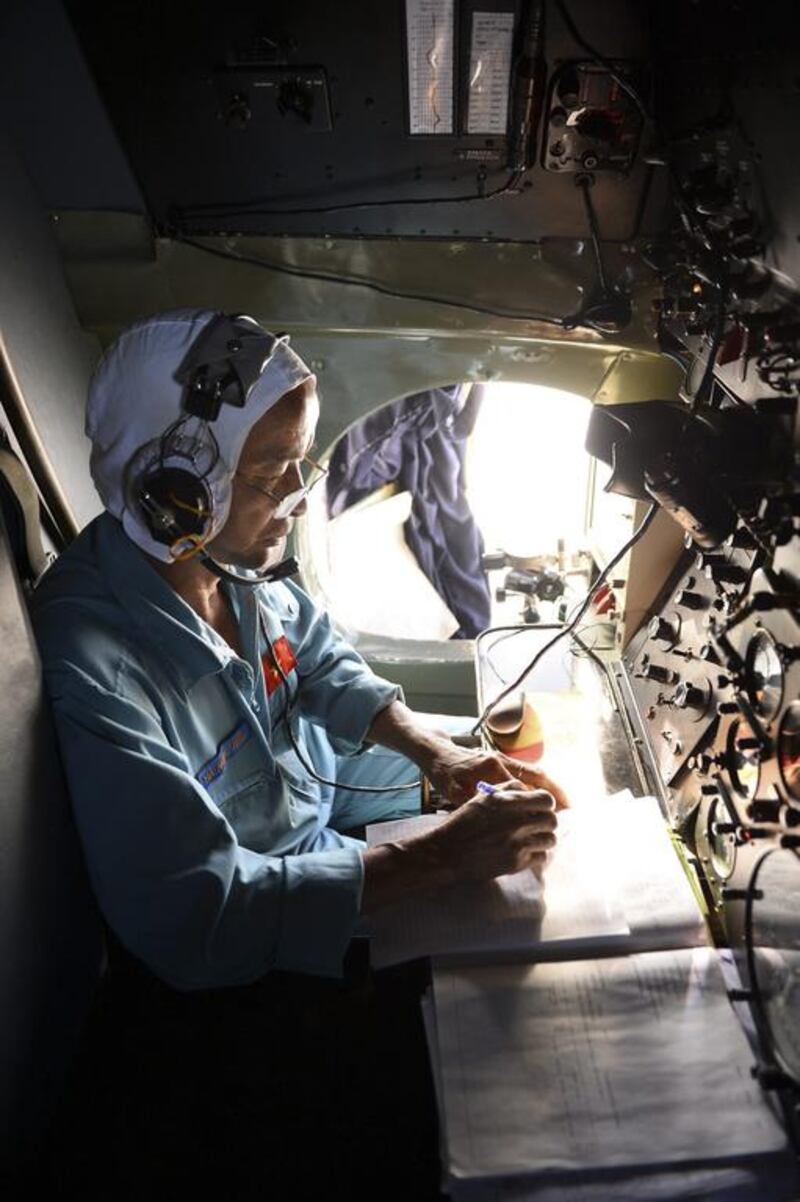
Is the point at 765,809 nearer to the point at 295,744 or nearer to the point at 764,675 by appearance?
the point at 764,675

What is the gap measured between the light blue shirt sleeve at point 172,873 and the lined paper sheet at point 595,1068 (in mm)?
209

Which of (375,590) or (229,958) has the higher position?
(229,958)

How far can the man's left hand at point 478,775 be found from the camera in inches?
56.6

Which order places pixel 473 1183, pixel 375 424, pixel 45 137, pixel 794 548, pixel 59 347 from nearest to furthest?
pixel 473 1183, pixel 794 548, pixel 45 137, pixel 59 347, pixel 375 424

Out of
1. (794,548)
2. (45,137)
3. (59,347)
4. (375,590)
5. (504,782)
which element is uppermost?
(45,137)

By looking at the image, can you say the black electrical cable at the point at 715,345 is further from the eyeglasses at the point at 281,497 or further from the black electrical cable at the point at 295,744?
the black electrical cable at the point at 295,744

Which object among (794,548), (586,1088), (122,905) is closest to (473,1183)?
(586,1088)

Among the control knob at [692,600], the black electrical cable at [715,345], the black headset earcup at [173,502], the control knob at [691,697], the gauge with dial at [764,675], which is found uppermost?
the black electrical cable at [715,345]

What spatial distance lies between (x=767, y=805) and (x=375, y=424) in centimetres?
208

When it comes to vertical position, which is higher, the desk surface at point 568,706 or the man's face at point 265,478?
the man's face at point 265,478

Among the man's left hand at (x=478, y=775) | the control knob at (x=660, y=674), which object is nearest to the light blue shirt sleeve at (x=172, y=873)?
the man's left hand at (x=478, y=775)

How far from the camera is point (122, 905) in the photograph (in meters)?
1.08

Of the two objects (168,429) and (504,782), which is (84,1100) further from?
(168,429)

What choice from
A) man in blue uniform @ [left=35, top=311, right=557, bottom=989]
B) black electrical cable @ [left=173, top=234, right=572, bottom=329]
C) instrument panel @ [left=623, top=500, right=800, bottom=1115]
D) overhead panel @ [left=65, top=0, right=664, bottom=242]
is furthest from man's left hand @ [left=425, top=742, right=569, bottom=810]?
overhead panel @ [left=65, top=0, right=664, bottom=242]
